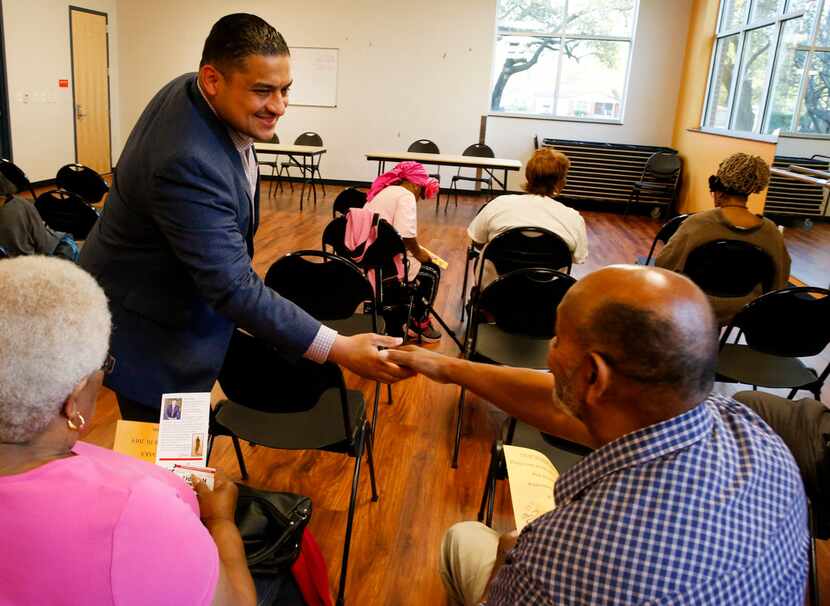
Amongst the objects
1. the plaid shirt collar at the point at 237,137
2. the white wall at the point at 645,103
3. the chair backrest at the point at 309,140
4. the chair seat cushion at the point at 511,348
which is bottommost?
the chair seat cushion at the point at 511,348

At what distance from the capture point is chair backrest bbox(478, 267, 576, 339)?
2658 millimetres

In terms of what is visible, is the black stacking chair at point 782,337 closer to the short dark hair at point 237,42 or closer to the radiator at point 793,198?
the short dark hair at point 237,42

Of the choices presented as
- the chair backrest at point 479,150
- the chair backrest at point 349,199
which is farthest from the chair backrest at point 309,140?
the chair backrest at point 349,199

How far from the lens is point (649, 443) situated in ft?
2.85

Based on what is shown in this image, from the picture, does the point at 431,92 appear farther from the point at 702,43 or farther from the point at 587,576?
the point at 587,576

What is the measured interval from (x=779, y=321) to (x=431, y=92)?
8472 mm

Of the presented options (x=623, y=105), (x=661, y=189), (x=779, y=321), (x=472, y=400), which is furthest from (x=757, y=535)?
(x=623, y=105)

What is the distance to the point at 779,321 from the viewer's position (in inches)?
106

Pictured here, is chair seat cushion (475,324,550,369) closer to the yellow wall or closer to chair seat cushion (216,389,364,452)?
chair seat cushion (216,389,364,452)

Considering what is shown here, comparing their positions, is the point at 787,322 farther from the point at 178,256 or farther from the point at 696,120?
the point at 696,120

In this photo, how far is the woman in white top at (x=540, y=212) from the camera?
3578mm

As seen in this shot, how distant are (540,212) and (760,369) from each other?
4.45 ft

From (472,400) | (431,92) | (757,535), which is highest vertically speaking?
(431,92)

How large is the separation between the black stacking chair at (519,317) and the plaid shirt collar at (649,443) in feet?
5.57
